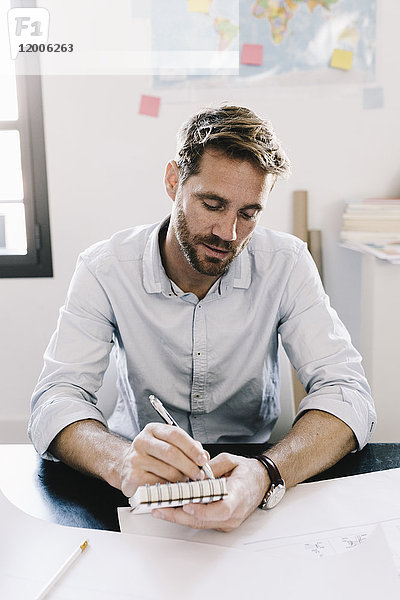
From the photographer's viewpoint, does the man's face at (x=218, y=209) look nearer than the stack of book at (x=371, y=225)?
Yes

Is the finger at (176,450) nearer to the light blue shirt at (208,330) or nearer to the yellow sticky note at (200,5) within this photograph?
the light blue shirt at (208,330)

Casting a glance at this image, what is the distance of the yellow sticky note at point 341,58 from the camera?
95.7 inches

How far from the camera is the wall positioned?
8.11 feet

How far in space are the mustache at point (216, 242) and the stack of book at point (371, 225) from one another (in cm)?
103

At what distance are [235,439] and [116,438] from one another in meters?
0.40

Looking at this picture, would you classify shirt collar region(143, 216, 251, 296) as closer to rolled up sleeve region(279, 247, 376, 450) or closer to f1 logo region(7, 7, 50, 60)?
rolled up sleeve region(279, 247, 376, 450)

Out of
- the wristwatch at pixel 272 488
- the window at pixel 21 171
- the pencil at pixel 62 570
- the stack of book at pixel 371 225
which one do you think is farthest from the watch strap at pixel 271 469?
the window at pixel 21 171

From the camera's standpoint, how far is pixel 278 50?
95.7 inches

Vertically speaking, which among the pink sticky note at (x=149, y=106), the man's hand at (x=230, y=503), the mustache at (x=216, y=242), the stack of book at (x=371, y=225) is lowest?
the man's hand at (x=230, y=503)

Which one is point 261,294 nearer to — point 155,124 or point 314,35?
point 155,124

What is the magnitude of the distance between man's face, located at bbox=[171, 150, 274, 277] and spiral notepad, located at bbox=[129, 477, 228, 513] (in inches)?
23.3

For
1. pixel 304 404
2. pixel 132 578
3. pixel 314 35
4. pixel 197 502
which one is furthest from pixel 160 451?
pixel 314 35

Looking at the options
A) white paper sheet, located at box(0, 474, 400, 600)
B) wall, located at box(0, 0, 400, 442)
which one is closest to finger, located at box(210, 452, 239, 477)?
white paper sheet, located at box(0, 474, 400, 600)

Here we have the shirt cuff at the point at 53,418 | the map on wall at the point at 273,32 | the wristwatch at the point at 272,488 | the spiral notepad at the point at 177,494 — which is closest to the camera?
the spiral notepad at the point at 177,494
